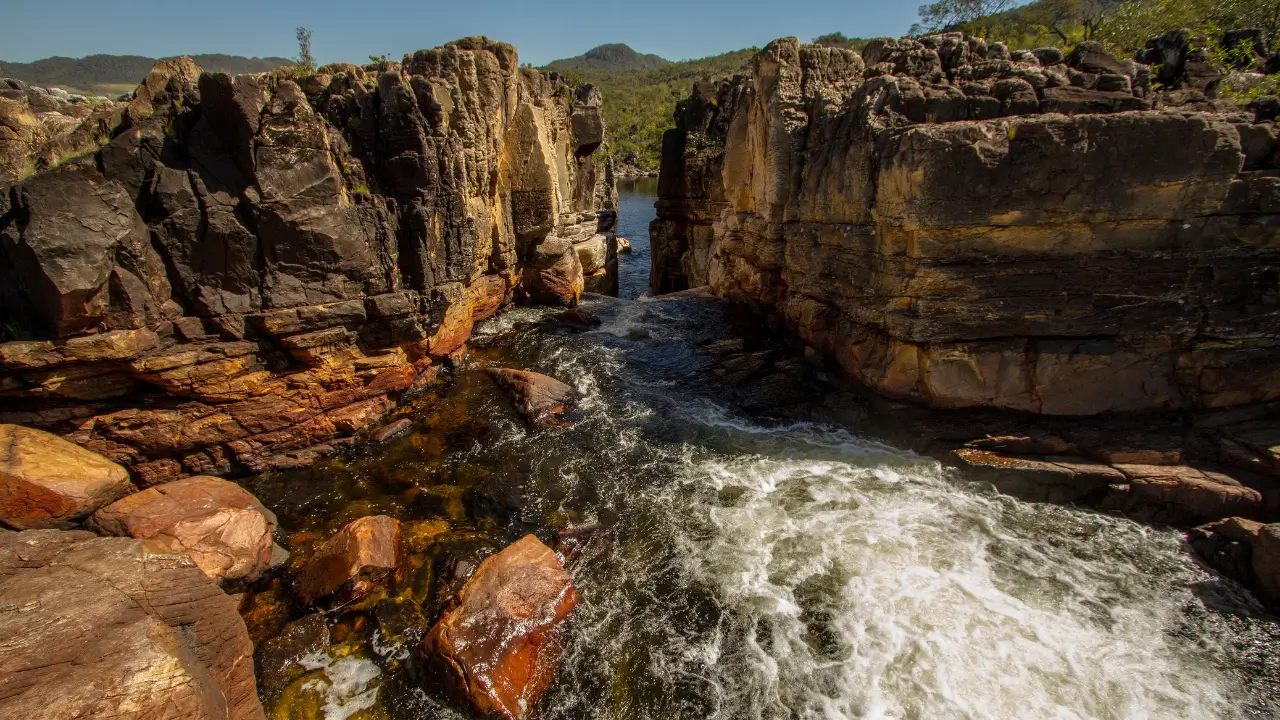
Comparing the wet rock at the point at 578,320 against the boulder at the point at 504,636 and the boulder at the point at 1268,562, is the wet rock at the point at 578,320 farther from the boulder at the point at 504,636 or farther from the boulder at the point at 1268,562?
the boulder at the point at 1268,562

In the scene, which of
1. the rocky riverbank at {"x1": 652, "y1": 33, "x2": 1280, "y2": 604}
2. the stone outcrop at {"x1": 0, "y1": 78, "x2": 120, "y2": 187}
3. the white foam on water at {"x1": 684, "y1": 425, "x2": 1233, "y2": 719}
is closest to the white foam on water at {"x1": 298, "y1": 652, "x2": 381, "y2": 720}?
the white foam on water at {"x1": 684, "y1": 425, "x2": 1233, "y2": 719}

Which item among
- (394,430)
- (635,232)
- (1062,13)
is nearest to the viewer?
(394,430)

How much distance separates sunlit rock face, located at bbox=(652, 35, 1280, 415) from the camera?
929 centimetres

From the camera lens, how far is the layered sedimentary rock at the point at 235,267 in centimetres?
884

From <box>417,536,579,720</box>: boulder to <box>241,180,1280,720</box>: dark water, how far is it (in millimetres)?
291

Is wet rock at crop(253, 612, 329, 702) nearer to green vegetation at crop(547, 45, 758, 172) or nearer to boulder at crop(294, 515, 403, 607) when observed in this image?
boulder at crop(294, 515, 403, 607)

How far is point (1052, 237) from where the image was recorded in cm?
998

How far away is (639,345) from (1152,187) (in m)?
12.5

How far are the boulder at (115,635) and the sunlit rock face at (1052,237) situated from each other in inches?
478

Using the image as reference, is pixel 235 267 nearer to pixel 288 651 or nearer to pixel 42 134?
pixel 42 134

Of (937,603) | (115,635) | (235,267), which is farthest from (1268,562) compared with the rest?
(235,267)

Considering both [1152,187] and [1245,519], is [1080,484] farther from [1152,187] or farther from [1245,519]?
[1152,187]

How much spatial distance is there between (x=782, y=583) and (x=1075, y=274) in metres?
8.08

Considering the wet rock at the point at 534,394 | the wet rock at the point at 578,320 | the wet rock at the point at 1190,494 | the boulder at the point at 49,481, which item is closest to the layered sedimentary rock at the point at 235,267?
the boulder at the point at 49,481
